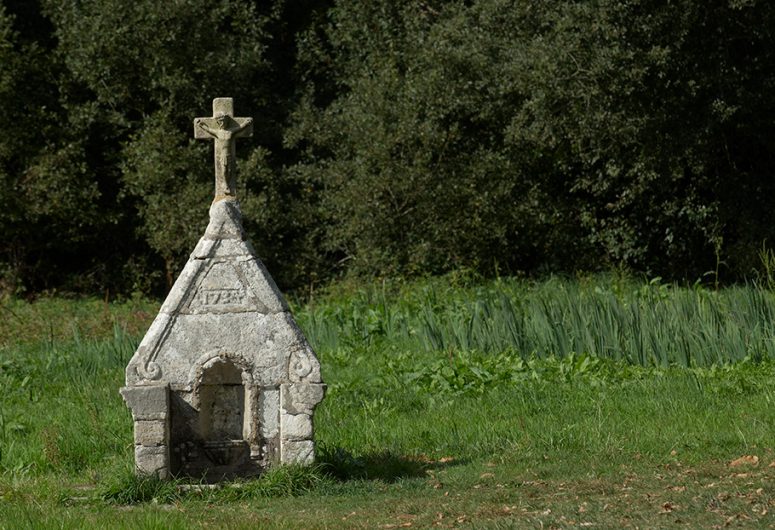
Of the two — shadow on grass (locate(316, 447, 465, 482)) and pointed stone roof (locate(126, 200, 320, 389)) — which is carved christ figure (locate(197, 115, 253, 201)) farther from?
shadow on grass (locate(316, 447, 465, 482))

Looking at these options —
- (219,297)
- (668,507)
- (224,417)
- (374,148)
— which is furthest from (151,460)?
(374,148)

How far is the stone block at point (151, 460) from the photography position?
7574 mm

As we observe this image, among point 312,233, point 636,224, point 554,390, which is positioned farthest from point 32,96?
point 554,390

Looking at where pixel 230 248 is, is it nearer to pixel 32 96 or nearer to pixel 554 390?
pixel 554 390

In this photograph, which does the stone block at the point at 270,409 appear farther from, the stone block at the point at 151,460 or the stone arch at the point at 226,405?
the stone block at the point at 151,460

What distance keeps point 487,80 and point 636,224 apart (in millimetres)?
4413

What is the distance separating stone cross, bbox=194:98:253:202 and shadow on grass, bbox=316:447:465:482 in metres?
1.91

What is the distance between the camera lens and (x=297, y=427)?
25.2 feet

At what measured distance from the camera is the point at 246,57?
68.5 ft

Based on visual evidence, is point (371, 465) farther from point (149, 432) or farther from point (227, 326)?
point (149, 432)

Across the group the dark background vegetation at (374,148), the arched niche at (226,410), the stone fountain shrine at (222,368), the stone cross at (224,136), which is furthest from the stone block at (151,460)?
the dark background vegetation at (374,148)

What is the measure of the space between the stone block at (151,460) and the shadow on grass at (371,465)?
3.32ft

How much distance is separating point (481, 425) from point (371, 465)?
1.24 meters

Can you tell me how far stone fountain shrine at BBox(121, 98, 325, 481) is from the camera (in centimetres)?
767
